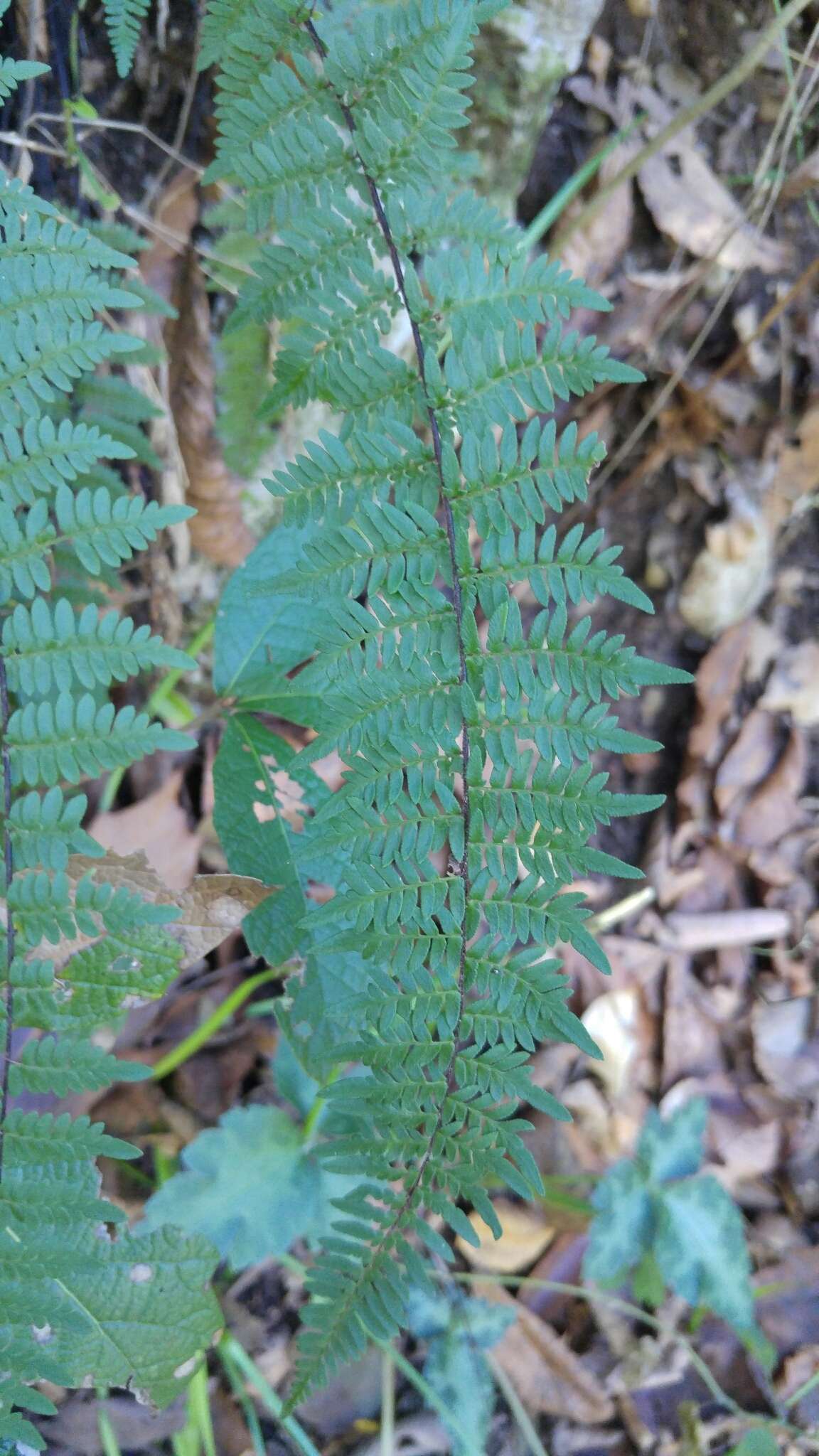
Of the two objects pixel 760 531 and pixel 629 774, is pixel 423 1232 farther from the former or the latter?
pixel 760 531

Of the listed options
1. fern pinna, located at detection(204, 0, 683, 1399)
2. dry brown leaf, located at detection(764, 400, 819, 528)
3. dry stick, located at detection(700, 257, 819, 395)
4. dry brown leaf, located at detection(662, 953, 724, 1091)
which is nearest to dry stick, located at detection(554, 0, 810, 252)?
dry stick, located at detection(700, 257, 819, 395)

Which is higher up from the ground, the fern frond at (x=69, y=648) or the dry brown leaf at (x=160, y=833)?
the fern frond at (x=69, y=648)

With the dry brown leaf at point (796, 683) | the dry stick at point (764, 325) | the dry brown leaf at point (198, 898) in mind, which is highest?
the dry stick at point (764, 325)

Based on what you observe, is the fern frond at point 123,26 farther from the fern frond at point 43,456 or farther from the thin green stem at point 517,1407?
the thin green stem at point 517,1407

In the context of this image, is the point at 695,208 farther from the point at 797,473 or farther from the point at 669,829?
the point at 669,829

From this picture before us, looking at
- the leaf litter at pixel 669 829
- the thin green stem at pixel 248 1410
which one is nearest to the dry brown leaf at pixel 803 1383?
the leaf litter at pixel 669 829

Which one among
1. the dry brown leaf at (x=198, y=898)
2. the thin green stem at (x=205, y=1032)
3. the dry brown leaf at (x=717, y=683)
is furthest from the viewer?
the dry brown leaf at (x=717, y=683)

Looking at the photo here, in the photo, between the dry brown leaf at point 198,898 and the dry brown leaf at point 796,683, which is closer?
the dry brown leaf at point 198,898

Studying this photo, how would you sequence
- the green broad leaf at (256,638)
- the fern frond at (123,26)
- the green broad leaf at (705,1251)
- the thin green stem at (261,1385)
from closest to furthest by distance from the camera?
the fern frond at (123,26) < the green broad leaf at (256,638) < the thin green stem at (261,1385) < the green broad leaf at (705,1251)
